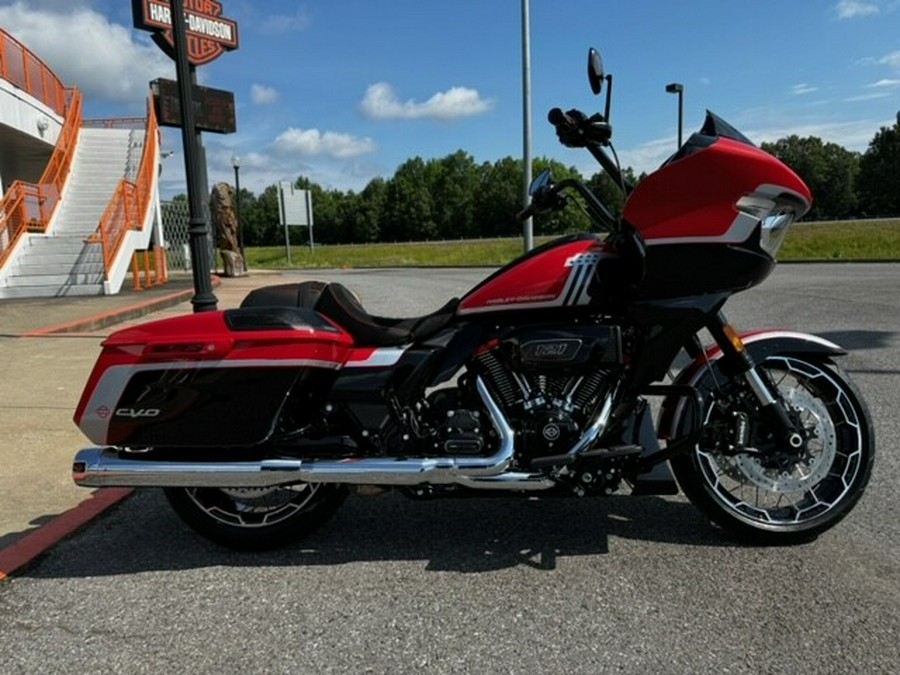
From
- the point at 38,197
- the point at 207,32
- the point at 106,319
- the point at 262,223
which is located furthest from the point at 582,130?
the point at 262,223

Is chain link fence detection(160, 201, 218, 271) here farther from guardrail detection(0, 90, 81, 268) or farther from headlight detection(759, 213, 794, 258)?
headlight detection(759, 213, 794, 258)

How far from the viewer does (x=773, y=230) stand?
2787 mm

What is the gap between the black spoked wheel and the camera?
3072 mm

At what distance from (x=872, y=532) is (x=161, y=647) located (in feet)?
10.1

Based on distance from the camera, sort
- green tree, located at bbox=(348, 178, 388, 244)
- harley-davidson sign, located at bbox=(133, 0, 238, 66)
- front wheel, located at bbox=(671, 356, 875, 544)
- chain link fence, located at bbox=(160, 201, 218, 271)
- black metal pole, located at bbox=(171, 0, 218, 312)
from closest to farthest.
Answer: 1. front wheel, located at bbox=(671, 356, 875, 544)
2. black metal pole, located at bbox=(171, 0, 218, 312)
3. harley-davidson sign, located at bbox=(133, 0, 238, 66)
4. chain link fence, located at bbox=(160, 201, 218, 271)
5. green tree, located at bbox=(348, 178, 388, 244)

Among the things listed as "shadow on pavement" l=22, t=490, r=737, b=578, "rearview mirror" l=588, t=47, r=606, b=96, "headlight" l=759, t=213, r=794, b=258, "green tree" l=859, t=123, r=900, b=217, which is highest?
"green tree" l=859, t=123, r=900, b=217

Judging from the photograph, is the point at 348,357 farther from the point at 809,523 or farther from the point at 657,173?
the point at 809,523

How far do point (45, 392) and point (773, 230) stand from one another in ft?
19.7

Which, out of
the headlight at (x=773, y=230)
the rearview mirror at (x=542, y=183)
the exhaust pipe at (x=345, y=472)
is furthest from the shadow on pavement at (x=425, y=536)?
the rearview mirror at (x=542, y=183)

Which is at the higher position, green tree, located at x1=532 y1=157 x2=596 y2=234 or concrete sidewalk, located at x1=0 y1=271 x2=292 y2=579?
green tree, located at x1=532 y1=157 x2=596 y2=234

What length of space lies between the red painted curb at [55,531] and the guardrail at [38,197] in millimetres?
12178

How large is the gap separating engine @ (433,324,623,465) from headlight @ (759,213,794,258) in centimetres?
70

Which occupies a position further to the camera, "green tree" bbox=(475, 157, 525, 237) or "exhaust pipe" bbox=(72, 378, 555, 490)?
"green tree" bbox=(475, 157, 525, 237)

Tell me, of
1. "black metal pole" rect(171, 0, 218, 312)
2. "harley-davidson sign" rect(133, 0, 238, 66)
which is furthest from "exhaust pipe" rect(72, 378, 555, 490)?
"harley-davidson sign" rect(133, 0, 238, 66)
